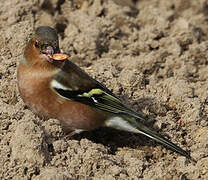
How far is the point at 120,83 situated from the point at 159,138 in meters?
1.15

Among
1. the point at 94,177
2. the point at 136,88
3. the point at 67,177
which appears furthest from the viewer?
the point at 136,88

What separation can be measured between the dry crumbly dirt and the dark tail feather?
82 mm

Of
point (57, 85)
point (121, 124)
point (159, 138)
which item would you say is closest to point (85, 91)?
point (57, 85)

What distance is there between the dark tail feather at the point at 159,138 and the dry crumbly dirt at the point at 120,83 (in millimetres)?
82

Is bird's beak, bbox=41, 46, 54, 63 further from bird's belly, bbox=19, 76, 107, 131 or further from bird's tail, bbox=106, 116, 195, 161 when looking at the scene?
bird's tail, bbox=106, 116, 195, 161

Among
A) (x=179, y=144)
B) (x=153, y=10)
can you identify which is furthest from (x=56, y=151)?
(x=153, y=10)

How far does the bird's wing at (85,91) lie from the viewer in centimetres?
615

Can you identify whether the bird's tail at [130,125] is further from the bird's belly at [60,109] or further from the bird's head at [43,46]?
the bird's head at [43,46]

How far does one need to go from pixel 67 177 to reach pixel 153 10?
15.7 feet

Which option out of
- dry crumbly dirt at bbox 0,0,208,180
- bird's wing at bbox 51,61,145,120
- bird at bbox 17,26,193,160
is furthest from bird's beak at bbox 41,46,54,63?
dry crumbly dirt at bbox 0,0,208,180

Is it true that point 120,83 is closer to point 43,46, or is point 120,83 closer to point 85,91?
point 85,91

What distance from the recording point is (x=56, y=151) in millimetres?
5602

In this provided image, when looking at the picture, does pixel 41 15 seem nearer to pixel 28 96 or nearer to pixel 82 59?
pixel 82 59

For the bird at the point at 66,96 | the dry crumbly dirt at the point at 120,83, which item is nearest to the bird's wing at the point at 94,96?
the bird at the point at 66,96
